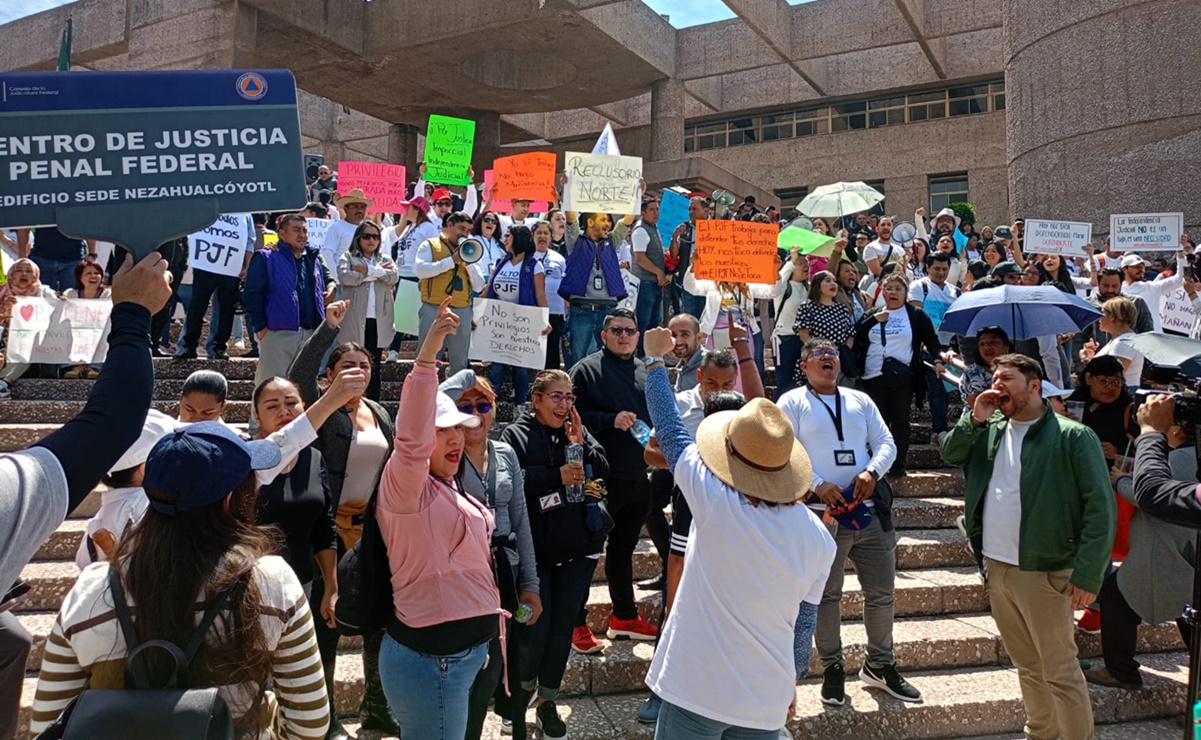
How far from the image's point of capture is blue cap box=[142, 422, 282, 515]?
6.16ft

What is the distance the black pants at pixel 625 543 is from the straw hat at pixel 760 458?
7.61 feet

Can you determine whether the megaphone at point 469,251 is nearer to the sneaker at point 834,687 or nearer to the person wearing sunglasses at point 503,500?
the person wearing sunglasses at point 503,500

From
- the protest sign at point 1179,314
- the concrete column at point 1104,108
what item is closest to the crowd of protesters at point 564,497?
the protest sign at point 1179,314

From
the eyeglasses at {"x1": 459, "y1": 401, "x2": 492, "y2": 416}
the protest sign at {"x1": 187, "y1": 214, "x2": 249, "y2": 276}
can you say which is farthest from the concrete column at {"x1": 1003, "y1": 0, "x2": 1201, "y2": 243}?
the eyeglasses at {"x1": 459, "y1": 401, "x2": 492, "y2": 416}

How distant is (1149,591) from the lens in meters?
5.30

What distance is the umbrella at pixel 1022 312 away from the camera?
21.4 feet

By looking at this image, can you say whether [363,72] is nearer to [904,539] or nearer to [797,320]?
[797,320]

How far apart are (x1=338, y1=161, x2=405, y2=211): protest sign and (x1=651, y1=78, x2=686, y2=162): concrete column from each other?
12036 mm

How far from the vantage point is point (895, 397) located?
24.8 ft

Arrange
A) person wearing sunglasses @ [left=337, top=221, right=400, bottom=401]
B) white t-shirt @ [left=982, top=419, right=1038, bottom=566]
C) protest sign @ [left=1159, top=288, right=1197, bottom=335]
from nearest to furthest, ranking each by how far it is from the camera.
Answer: white t-shirt @ [left=982, top=419, right=1038, bottom=566], person wearing sunglasses @ [left=337, top=221, right=400, bottom=401], protest sign @ [left=1159, top=288, right=1197, bottom=335]

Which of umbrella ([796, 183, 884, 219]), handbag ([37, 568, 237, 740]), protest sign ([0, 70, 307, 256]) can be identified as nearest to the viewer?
handbag ([37, 568, 237, 740])

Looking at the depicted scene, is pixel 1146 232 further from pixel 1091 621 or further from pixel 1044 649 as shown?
pixel 1044 649

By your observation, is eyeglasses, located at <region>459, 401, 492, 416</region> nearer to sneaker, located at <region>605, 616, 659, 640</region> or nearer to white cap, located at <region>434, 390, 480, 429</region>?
white cap, located at <region>434, 390, 480, 429</region>

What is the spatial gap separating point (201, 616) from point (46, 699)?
39cm
